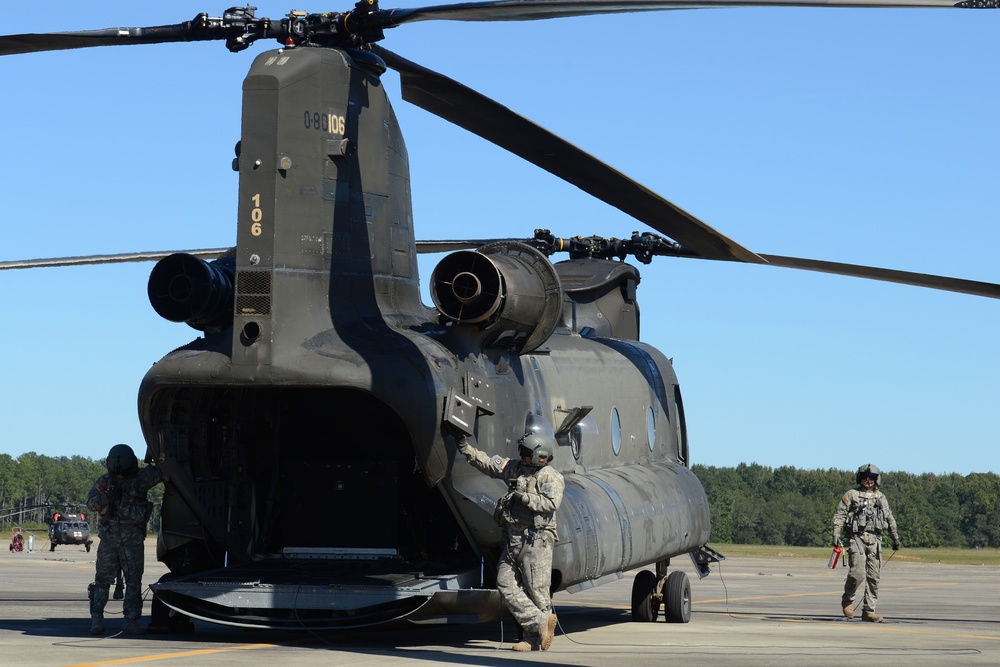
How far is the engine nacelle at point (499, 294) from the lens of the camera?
41.5ft

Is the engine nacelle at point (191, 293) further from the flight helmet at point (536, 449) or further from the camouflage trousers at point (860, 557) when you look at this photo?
the camouflage trousers at point (860, 557)

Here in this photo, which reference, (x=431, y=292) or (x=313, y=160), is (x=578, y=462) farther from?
(x=313, y=160)

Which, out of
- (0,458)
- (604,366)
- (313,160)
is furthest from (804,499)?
(0,458)

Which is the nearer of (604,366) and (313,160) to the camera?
(313,160)

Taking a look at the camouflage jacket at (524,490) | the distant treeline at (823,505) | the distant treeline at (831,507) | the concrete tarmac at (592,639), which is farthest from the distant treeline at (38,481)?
the camouflage jacket at (524,490)

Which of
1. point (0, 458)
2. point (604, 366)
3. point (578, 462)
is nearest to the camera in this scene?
point (578, 462)

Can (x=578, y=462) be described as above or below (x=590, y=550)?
above

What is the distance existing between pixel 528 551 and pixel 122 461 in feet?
14.0

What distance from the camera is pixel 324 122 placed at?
12.7 metres

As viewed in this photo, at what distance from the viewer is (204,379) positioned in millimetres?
12102

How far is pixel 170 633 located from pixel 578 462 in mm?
4657

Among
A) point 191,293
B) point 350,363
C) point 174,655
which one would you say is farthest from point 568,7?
point 174,655

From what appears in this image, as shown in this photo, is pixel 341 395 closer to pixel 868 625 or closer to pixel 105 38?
pixel 105 38

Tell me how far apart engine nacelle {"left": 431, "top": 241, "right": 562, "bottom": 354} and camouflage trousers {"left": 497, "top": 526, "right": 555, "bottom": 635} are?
6.33 feet
